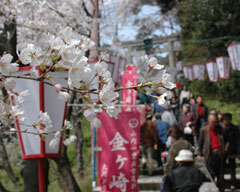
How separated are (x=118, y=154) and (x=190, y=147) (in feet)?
3.97

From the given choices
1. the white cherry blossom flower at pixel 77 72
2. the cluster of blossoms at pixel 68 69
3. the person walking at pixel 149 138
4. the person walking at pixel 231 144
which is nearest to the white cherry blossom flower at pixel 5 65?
the cluster of blossoms at pixel 68 69

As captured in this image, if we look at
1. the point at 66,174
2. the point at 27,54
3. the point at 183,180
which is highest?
the point at 27,54

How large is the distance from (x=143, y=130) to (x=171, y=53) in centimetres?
1423

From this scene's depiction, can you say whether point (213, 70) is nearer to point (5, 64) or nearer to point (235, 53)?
point (235, 53)

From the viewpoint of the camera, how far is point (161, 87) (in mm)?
1624

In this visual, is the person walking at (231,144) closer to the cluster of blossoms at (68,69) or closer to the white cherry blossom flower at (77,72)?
the cluster of blossoms at (68,69)

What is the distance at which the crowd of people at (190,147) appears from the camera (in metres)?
4.53

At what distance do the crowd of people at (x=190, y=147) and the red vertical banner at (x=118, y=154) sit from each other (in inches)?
23.0

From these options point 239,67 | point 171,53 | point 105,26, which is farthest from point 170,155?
point 171,53

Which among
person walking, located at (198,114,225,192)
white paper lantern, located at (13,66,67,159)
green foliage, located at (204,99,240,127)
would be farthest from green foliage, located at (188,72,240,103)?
white paper lantern, located at (13,66,67,159)

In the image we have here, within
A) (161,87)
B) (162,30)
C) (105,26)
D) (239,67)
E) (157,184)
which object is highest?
(162,30)

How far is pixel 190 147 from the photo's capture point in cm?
588

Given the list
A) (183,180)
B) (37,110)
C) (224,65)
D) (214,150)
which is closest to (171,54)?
(224,65)

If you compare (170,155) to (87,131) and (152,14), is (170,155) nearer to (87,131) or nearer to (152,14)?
(87,131)
